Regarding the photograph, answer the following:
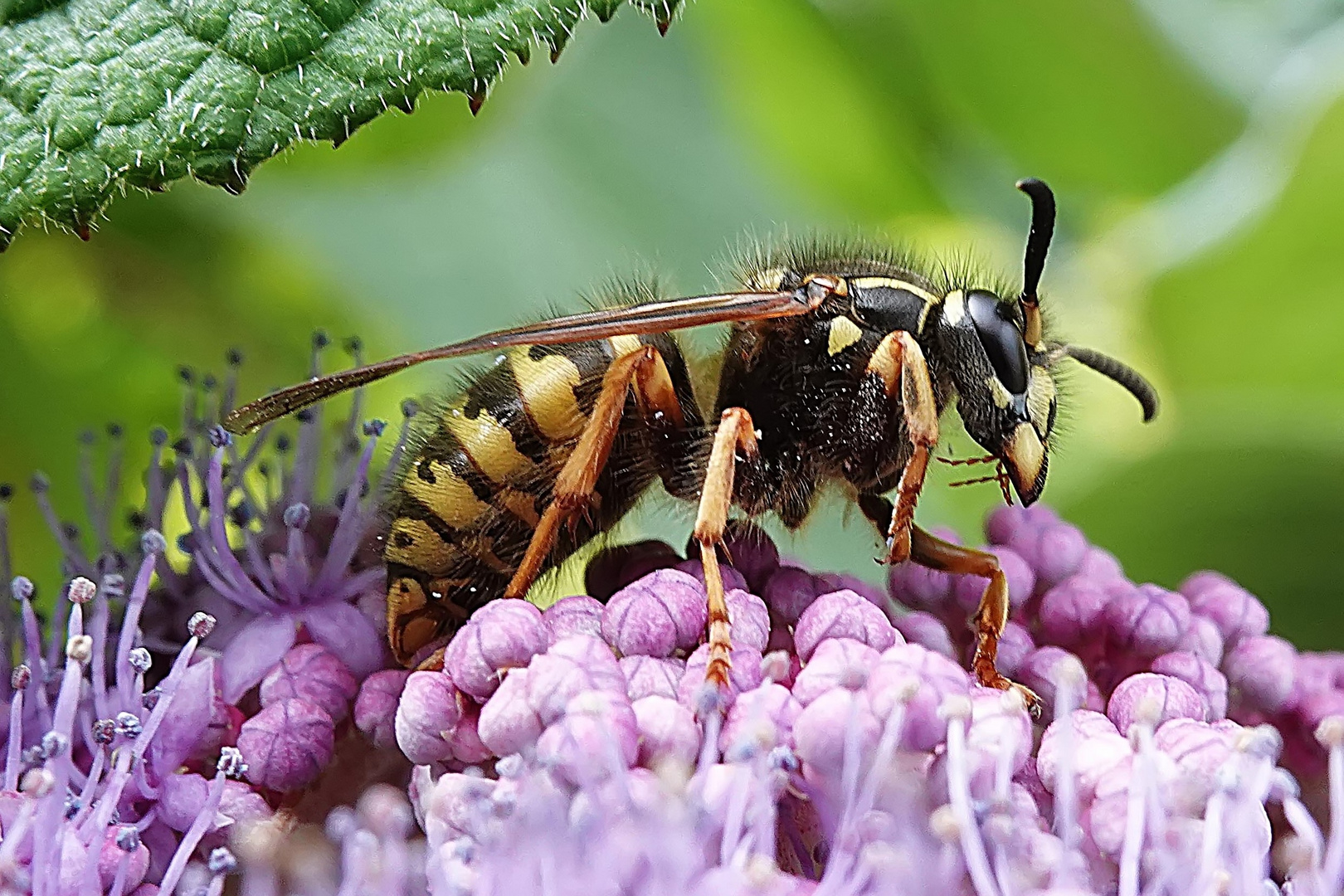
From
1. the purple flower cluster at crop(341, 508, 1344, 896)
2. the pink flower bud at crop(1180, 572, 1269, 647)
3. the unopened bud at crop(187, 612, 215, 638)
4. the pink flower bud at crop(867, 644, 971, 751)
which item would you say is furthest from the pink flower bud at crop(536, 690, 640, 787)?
the pink flower bud at crop(1180, 572, 1269, 647)

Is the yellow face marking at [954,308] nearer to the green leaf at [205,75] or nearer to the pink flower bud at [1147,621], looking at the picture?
the pink flower bud at [1147,621]

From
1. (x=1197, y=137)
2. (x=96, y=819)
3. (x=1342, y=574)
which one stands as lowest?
(x=96, y=819)

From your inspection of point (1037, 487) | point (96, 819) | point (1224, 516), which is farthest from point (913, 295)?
point (96, 819)

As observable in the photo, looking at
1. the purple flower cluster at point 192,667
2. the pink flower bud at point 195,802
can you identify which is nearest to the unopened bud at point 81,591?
the purple flower cluster at point 192,667

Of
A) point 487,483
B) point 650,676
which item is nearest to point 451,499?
point 487,483

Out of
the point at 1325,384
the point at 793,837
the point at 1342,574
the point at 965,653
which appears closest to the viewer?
the point at 793,837

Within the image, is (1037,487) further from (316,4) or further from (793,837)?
(316,4)

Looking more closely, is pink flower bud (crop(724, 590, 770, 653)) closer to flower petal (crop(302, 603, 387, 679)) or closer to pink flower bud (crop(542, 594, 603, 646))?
pink flower bud (crop(542, 594, 603, 646))
